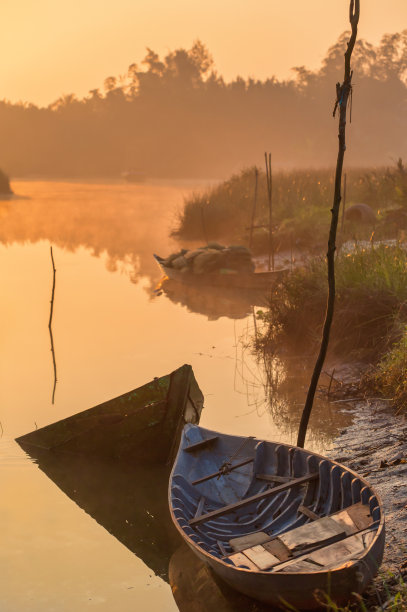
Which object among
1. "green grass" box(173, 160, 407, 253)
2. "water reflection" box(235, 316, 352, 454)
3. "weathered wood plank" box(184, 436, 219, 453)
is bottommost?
"water reflection" box(235, 316, 352, 454)

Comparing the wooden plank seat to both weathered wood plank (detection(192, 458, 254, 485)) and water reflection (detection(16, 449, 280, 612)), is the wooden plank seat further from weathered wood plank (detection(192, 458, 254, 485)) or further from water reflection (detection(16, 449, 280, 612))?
weathered wood plank (detection(192, 458, 254, 485))

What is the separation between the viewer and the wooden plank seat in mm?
4754

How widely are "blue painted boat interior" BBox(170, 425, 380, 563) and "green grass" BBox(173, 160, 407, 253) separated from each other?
1325 centimetres

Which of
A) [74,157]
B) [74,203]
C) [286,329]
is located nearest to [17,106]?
[74,157]

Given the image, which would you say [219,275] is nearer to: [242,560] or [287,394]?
[287,394]

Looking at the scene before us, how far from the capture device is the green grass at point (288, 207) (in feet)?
68.1

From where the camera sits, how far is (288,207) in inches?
940

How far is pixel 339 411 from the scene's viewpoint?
8984 mm

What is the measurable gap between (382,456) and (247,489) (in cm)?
151

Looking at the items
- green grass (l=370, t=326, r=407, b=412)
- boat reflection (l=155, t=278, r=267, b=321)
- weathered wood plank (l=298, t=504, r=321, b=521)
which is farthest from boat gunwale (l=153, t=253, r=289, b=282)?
weathered wood plank (l=298, t=504, r=321, b=521)

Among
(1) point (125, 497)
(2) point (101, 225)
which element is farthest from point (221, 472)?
(2) point (101, 225)

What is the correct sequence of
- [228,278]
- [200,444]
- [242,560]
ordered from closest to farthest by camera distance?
[242,560] < [200,444] < [228,278]

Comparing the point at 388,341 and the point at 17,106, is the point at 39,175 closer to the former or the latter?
the point at 17,106

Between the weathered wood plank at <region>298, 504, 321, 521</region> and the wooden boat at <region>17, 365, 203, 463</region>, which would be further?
the wooden boat at <region>17, 365, 203, 463</region>
